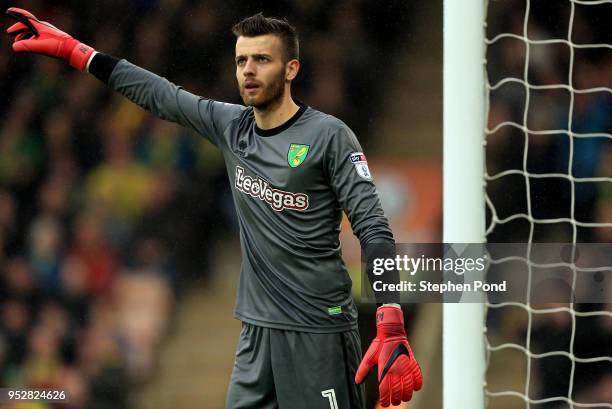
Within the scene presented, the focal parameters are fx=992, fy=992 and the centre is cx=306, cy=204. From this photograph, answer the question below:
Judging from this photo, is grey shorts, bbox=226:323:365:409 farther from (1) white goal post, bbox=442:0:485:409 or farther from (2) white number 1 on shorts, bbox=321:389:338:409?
(1) white goal post, bbox=442:0:485:409

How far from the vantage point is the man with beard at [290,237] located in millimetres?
2832

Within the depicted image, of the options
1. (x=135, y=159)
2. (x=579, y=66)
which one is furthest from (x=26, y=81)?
(x=579, y=66)

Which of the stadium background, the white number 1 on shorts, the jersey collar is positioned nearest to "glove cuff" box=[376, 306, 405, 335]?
the white number 1 on shorts

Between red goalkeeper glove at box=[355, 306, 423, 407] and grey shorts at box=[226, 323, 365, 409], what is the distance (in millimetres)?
179

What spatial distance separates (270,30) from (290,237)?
2.02 feet

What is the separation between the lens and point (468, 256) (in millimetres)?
3367

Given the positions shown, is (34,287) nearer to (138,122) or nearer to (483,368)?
(138,122)

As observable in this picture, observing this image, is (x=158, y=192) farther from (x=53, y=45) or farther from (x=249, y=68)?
(x=249, y=68)

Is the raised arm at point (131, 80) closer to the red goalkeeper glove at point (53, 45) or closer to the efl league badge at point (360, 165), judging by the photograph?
the red goalkeeper glove at point (53, 45)

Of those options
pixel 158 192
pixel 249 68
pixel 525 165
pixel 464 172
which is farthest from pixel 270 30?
pixel 158 192

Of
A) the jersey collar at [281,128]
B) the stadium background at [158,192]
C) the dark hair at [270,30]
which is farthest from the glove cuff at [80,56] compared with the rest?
the stadium background at [158,192]

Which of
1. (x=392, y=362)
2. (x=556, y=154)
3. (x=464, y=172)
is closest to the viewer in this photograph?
(x=392, y=362)
